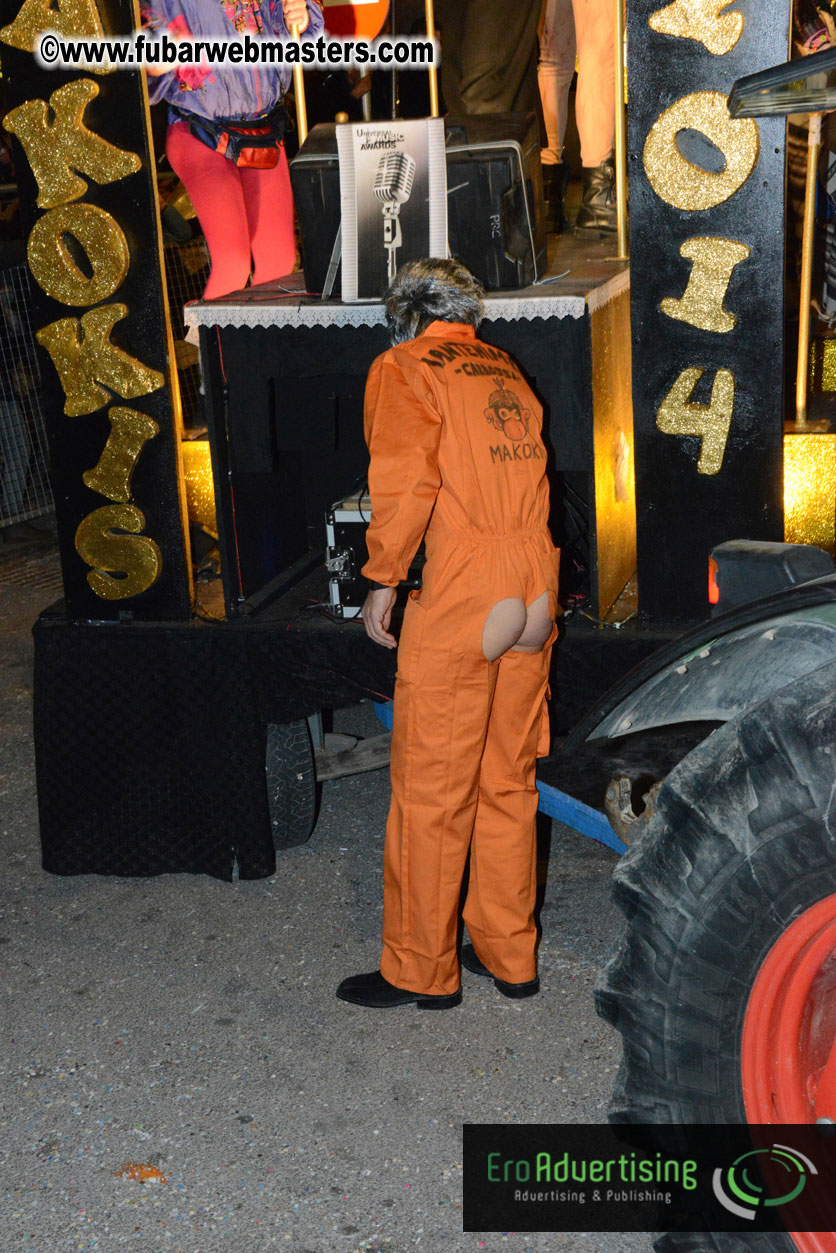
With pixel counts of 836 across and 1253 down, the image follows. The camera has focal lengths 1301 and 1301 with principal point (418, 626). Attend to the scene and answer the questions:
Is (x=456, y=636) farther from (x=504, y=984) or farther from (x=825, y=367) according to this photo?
(x=825, y=367)

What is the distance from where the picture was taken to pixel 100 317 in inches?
147

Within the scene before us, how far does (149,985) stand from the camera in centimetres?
358

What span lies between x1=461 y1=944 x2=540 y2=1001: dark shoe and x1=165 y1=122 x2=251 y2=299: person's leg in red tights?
87.1 inches

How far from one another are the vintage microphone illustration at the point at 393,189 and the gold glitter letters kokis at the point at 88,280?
2.24ft

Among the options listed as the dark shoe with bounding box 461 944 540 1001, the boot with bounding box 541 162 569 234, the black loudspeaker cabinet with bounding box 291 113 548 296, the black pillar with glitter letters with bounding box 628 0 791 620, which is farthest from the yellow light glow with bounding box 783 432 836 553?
the boot with bounding box 541 162 569 234

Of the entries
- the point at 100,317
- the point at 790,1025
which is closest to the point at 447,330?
the point at 100,317

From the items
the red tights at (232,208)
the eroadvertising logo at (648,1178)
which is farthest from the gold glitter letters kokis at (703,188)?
the eroadvertising logo at (648,1178)

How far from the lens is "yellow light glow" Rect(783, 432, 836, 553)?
12.6ft

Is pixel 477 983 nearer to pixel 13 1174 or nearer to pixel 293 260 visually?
pixel 13 1174

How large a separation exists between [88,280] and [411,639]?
1.49 meters

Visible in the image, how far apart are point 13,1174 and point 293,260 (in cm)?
302

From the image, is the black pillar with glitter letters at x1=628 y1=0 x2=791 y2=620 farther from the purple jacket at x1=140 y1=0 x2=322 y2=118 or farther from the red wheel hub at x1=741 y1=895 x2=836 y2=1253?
the red wheel hub at x1=741 y1=895 x2=836 y2=1253

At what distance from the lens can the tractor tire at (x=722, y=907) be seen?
1.84m

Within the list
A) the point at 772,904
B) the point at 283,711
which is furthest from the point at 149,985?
the point at 772,904
